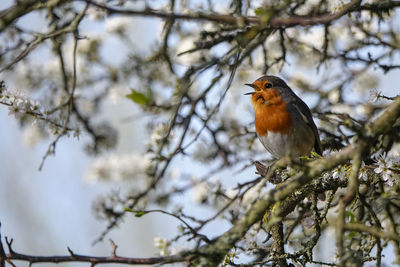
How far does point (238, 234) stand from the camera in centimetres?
152

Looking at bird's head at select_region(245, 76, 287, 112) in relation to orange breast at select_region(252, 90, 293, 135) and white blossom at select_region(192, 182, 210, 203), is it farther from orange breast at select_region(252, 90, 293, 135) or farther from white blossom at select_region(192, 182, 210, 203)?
white blossom at select_region(192, 182, 210, 203)

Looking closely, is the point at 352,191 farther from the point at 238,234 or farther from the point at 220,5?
the point at 220,5

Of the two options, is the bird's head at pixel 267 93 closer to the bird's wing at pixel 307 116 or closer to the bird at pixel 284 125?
the bird at pixel 284 125

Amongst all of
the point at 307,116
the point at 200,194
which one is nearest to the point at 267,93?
the point at 307,116

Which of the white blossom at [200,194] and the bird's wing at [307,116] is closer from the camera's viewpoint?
the bird's wing at [307,116]

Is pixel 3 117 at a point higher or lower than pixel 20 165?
higher

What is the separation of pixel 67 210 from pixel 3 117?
1.66 m

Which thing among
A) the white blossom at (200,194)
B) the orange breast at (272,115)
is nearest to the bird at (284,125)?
the orange breast at (272,115)

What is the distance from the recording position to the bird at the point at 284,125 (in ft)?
10.1

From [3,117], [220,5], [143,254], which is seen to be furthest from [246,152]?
[3,117]

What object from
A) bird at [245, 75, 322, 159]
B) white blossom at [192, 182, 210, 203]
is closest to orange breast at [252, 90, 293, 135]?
bird at [245, 75, 322, 159]

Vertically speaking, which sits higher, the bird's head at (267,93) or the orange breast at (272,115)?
the bird's head at (267,93)

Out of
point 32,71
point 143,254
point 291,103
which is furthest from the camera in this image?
point 143,254

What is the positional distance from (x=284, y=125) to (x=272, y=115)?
0.09 m
